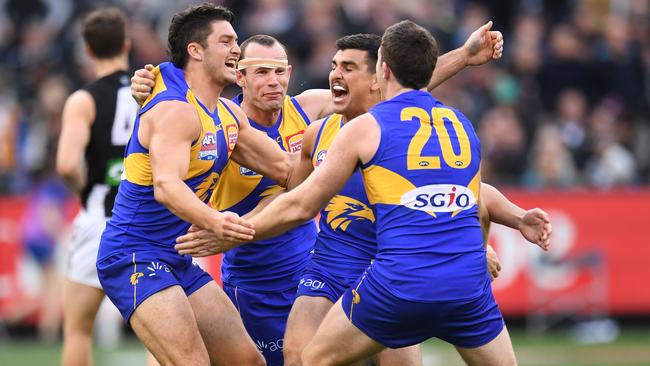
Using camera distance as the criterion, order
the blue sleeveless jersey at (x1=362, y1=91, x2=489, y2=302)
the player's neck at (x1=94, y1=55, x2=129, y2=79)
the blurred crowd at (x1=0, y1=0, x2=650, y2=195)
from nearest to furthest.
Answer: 1. the blue sleeveless jersey at (x1=362, y1=91, x2=489, y2=302)
2. the player's neck at (x1=94, y1=55, x2=129, y2=79)
3. the blurred crowd at (x1=0, y1=0, x2=650, y2=195)

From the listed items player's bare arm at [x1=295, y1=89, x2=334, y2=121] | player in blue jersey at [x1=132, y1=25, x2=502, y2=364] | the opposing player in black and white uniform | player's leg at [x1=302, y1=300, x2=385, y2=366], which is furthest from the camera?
the opposing player in black and white uniform

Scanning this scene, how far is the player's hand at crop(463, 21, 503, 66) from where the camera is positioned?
876cm

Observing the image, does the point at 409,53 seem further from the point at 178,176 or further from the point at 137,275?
the point at 137,275

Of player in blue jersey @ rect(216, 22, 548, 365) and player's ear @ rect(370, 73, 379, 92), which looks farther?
player's ear @ rect(370, 73, 379, 92)

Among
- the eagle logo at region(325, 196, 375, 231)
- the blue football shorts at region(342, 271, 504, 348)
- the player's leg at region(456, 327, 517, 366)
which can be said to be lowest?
the player's leg at region(456, 327, 517, 366)

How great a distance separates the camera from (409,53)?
7.59m

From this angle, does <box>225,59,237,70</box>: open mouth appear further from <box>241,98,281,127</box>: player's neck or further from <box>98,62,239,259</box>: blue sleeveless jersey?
<box>241,98,281,127</box>: player's neck

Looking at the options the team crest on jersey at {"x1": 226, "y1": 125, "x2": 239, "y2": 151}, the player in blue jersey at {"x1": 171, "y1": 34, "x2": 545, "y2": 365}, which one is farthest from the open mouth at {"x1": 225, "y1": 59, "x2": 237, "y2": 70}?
the player in blue jersey at {"x1": 171, "y1": 34, "x2": 545, "y2": 365}

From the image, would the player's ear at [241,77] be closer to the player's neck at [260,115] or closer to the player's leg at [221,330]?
the player's neck at [260,115]

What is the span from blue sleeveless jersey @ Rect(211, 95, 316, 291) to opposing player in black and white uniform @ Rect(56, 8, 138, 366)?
4.30ft

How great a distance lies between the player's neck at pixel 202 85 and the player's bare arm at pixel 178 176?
0.43 meters

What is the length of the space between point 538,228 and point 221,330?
2252 mm

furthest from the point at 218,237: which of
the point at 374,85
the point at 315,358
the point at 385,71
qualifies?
the point at 374,85

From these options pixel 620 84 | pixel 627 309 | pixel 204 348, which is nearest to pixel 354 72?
pixel 204 348
